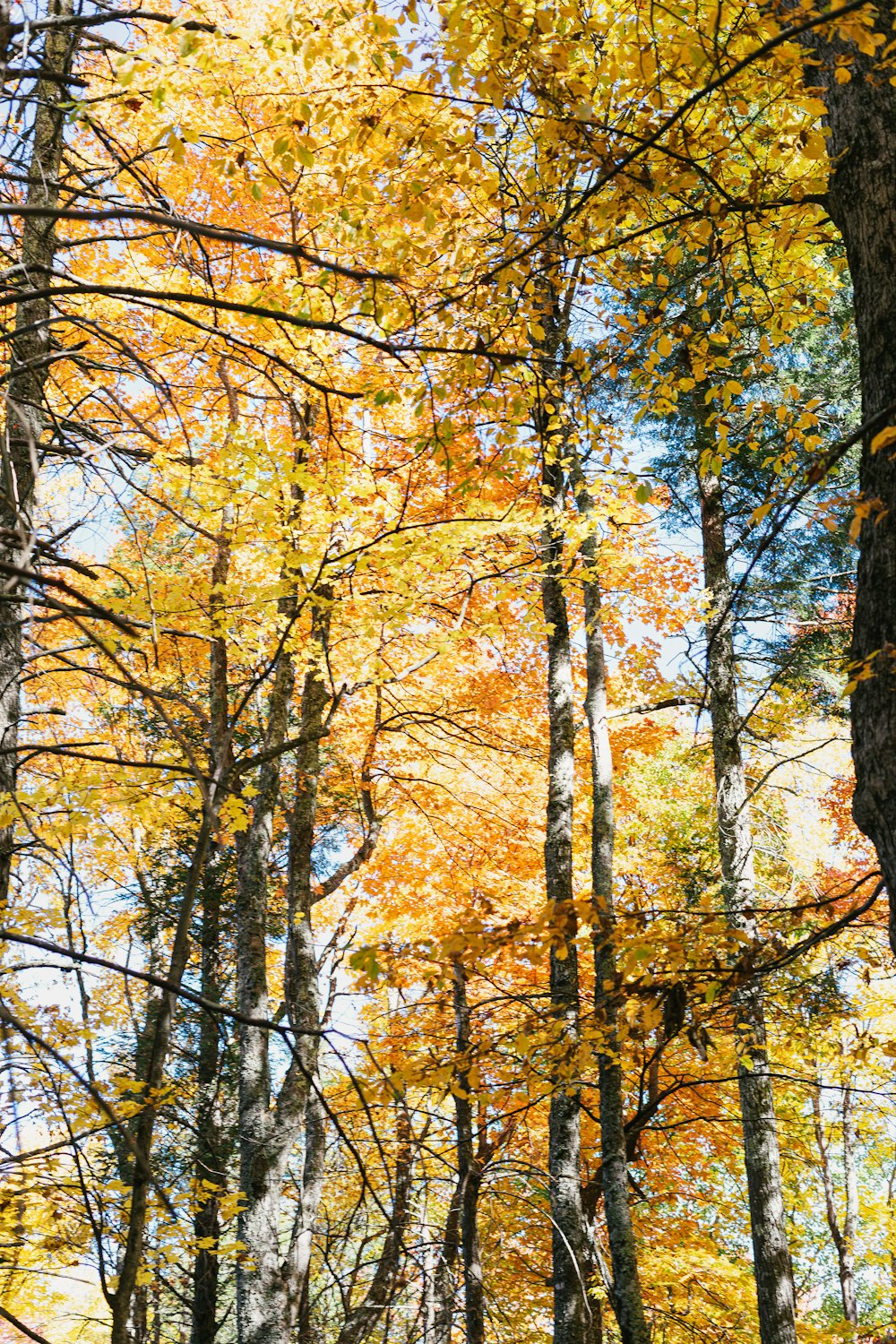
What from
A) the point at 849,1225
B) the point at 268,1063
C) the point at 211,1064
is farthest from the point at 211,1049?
the point at 849,1225

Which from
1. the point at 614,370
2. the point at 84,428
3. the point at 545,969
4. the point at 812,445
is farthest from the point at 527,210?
the point at 545,969

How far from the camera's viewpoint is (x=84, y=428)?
136 inches

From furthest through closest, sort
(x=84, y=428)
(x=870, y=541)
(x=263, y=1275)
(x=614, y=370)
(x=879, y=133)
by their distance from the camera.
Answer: (x=263, y=1275), (x=614, y=370), (x=84, y=428), (x=879, y=133), (x=870, y=541)

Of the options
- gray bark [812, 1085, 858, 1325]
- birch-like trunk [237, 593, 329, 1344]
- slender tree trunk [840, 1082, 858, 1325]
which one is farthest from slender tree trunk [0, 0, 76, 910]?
slender tree trunk [840, 1082, 858, 1325]

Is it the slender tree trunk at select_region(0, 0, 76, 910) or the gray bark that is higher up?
the slender tree trunk at select_region(0, 0, 76, 910)

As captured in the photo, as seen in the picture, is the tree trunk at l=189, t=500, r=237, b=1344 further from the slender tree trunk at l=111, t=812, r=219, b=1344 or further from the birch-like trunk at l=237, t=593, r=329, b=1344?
the slender tree trunk at l=111, t=812, r=219, b=1344

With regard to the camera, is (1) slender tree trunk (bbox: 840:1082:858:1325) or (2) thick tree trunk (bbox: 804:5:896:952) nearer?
(2) thick tree trunk (bbox: 804:5:896:952)

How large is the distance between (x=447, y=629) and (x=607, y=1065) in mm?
4607

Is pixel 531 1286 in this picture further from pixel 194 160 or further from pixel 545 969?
pixel 194 160

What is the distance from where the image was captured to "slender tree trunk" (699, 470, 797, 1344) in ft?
23.0

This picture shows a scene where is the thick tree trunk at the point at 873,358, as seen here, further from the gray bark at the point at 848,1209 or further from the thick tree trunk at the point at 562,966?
the gray bark at the point at 848,1209

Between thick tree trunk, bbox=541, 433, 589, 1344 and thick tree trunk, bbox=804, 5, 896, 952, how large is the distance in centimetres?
225

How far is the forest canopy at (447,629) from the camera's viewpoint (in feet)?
9.04

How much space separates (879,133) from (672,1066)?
943 cm
